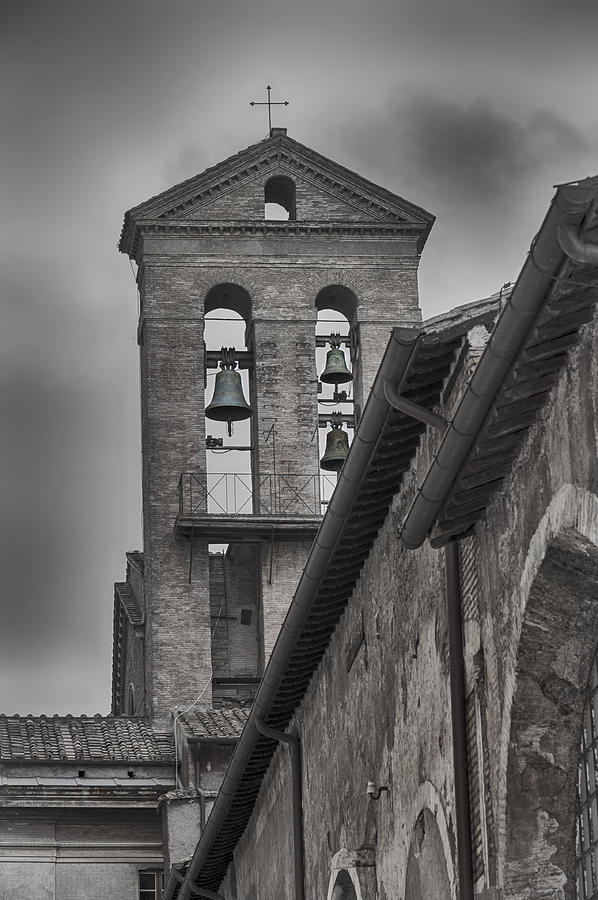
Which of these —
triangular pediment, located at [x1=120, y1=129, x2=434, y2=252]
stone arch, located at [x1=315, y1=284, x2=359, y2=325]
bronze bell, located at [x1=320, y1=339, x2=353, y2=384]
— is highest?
triangular pediment, located at [x1=120, y1=129, x2=434, y2=252]

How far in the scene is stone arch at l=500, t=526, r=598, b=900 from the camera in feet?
26.5

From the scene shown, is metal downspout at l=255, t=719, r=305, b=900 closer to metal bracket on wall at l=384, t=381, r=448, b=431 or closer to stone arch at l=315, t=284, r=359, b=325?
metal bracket on wall at l=384, t=381, r=448, b=431

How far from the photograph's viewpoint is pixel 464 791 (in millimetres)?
8844

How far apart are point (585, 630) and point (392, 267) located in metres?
20.2

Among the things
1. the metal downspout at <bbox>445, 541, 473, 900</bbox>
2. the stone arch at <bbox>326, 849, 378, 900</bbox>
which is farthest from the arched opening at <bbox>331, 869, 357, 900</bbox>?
the metal downspout at <bbox>445, 541, 473, 900</bbox>

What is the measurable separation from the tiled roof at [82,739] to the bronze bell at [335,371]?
561 cm

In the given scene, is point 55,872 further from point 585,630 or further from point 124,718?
point 585,630

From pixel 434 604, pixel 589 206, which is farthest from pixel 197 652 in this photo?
pixel 589 206

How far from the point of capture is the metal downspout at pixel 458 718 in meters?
8.73

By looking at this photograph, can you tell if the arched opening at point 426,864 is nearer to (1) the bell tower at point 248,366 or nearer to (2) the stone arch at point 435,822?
(2) the stone arch at point 435,822

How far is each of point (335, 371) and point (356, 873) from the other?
1515cm

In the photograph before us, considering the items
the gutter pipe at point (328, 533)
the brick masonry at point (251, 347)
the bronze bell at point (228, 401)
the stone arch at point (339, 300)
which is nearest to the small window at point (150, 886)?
the brick masonry at point (251, 347)

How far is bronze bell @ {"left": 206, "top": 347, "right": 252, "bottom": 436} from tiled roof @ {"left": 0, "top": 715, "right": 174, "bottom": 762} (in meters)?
4.79

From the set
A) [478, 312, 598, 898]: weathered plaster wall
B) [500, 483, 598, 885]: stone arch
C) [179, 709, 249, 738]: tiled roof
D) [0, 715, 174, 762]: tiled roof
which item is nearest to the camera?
[500, 483, 598, 885]: stone arch
